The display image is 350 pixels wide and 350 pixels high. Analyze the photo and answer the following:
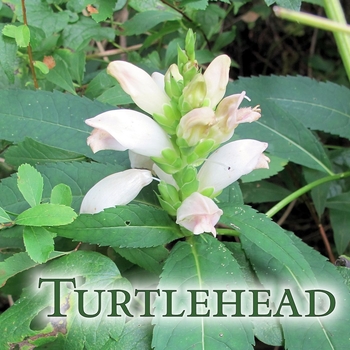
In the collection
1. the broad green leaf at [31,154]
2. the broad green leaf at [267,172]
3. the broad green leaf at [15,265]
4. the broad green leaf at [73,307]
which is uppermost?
the broad green leaf at [31,154]

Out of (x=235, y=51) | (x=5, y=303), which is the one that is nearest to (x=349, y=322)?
(x=5, y=303)

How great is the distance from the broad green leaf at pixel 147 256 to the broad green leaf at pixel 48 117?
0.94 ft

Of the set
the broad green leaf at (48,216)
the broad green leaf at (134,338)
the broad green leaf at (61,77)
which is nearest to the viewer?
the broad green leaf at (48,216)

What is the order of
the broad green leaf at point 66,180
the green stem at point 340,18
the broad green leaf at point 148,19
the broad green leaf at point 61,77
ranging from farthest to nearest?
the broad green leaf at point 148,19
the broad green leaf at point 61,77
the green stem at point 340,18
the broad green leaf at point 66,180

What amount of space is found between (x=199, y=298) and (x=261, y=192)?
0.85 metres

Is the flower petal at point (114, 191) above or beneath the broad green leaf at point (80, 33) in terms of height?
beneath

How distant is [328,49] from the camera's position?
2887mm

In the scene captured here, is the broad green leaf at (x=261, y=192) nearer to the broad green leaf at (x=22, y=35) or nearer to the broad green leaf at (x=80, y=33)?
the broad green leaf at (x=80, y=33)

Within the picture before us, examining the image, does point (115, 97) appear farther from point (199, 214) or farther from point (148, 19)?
point (199, 214)

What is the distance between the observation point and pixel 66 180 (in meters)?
1.03

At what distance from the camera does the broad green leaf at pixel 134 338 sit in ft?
2.97

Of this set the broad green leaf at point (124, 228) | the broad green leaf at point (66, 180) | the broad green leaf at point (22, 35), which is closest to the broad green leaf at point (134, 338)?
the broad green leaf at point (124, 228)

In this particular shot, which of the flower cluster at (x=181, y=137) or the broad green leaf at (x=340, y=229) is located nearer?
the flower cluster at (x=181, y=137)

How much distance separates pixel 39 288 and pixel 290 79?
1.17 metres
